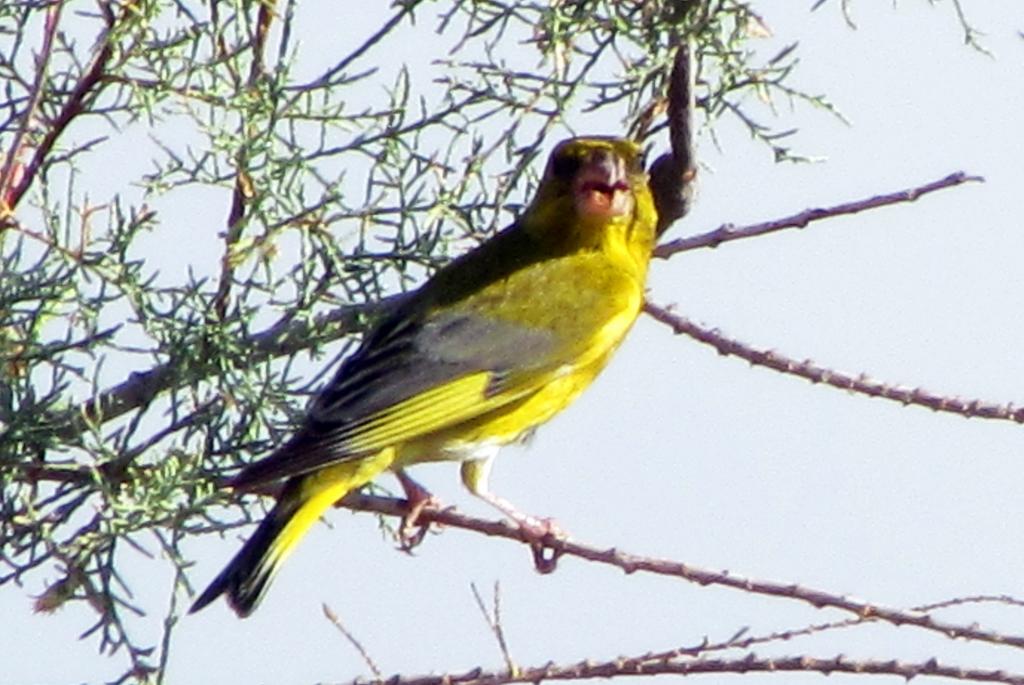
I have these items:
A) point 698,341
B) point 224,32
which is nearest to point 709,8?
point 698,341

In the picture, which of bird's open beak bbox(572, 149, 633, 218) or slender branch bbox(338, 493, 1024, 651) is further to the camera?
bird's open beak bbox(572, 149, 633, 218)

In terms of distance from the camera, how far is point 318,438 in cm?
339

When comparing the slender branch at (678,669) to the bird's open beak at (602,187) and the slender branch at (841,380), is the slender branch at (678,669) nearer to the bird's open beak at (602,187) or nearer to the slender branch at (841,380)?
the slender branch at (841,380)

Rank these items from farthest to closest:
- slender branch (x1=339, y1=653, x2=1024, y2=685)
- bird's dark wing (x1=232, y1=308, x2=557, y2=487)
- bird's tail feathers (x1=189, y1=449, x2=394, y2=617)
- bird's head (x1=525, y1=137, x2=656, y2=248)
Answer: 1. bird's head (x1=525, y1=137, x2=656, y2=248)
2. bird's dark wing (x1=232, y1=308, x2=557, y2=487)
3. bird's tail feathers (x1=189, y1=449, x2=394, y2=617)
4. slender branch (x1=339, y1=653, x2=1024, y2=685)

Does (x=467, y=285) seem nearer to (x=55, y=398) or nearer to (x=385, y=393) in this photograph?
(x=385, y=393)

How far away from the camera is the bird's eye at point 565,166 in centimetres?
442

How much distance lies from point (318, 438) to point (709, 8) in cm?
92

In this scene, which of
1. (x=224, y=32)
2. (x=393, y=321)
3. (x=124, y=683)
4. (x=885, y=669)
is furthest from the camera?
(x=393, y=321)

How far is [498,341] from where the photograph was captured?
4375mm

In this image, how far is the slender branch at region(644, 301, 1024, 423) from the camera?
3.07m

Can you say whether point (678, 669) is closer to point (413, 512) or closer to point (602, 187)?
point (413, 512)

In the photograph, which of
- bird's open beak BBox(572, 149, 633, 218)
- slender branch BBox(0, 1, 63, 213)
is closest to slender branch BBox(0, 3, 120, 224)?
slender branch BBox(0, 1, 63, 213)

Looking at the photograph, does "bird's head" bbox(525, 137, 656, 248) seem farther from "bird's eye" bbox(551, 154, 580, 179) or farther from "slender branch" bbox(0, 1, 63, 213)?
"slender branch" bbox(0, 1, 63, 213)

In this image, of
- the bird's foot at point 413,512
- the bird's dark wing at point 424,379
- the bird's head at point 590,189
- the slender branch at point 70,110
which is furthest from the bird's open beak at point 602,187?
the slender branch at point 70,110
